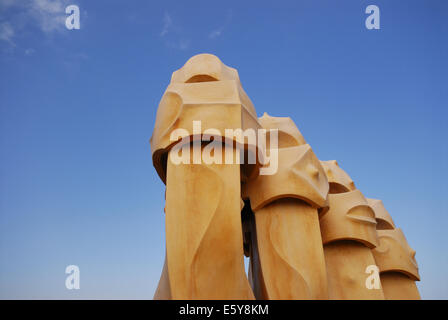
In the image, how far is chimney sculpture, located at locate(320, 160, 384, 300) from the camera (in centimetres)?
916

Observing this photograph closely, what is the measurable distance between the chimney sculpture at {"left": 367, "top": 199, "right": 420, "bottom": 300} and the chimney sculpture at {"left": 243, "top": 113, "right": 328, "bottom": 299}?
4566 millimetres

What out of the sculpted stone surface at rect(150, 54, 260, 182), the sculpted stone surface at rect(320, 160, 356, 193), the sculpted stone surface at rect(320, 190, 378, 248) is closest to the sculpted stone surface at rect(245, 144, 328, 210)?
the sculpted stone surface at rect(150, 54, 260, 182)

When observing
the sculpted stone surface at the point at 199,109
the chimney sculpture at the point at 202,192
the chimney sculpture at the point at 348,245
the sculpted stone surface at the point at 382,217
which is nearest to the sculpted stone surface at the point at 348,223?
the chimney sculpture at the point at 348,245

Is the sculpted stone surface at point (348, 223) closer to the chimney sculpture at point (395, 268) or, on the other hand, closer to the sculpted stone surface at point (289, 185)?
the sculpted stone surface at point (289, 185)

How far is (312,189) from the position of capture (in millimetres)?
7836

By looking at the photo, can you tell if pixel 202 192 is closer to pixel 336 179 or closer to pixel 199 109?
pixel 199 109

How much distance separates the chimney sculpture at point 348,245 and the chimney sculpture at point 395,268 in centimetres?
199

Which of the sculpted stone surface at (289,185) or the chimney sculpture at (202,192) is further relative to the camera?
the sculpted stone surface at (289,185)

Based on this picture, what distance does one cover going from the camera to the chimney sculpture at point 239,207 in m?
6.19

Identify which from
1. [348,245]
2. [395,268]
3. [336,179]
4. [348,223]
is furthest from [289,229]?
[395,268]

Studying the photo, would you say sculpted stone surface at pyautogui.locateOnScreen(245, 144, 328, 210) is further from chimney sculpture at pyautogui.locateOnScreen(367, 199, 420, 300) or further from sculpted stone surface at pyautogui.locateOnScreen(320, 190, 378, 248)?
chimney sculpture at pyautogui.locateOnScreen(367, 199, 420, 300)
